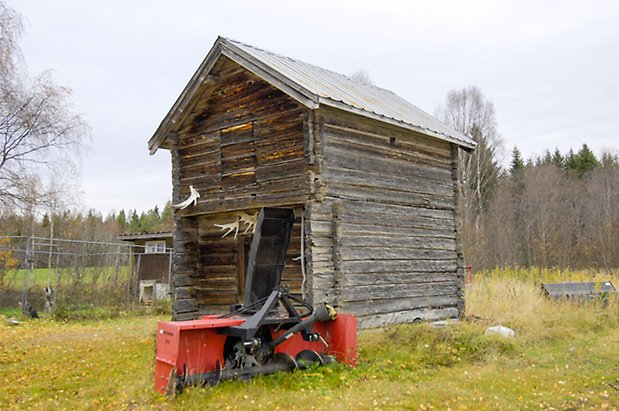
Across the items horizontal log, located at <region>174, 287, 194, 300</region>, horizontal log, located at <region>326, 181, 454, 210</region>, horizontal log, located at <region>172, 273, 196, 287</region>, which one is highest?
horizontal log, located at <region>326, 181, 454, 210</region>

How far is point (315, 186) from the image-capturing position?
1086 centimetres

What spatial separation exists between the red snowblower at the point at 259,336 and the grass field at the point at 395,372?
0.77ft

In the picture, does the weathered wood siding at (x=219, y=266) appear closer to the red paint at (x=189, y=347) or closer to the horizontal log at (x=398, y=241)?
the horizontal log at (x=398, y=241)

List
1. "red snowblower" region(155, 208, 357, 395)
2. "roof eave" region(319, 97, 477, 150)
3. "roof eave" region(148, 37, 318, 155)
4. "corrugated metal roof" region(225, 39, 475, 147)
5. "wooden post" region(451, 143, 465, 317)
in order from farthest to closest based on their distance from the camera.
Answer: "wooden post" region(451, 143, 465, 317) < "corrugated metal roof" region(225, 39, 475, 147) < "roof eave" region(319, 97, 477, 150) < "roof eave" region(148, 37, 318, 155) < "red snowblower" region(155, 208, 357, 395)

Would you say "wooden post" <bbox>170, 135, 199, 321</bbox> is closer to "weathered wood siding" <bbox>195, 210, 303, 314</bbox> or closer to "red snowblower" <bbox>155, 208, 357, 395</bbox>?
"weathered wood siding" <bbox>195, 210, 303, 314</bbox>

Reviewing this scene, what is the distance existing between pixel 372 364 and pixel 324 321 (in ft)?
3.53

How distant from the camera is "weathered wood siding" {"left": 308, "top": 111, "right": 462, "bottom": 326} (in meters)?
11.1

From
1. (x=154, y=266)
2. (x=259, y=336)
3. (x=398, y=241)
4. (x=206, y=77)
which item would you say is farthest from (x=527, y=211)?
(x=259, y=336)

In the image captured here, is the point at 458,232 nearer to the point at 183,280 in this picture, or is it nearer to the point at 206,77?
the point at 183,280

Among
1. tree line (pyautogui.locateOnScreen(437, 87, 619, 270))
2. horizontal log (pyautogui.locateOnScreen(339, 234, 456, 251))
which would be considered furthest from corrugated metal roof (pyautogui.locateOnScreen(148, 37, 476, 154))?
tree line (pyautogui.locateOnScreen(437, 87, 619, 270))

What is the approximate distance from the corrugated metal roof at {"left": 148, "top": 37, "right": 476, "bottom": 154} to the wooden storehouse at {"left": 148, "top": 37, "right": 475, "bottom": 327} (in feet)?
0.10

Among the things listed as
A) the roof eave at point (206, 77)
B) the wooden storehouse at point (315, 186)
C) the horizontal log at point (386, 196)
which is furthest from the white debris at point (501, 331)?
the roof eave at point (206, 77)

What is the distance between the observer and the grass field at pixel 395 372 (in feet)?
23.1

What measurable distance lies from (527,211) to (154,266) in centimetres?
2465
